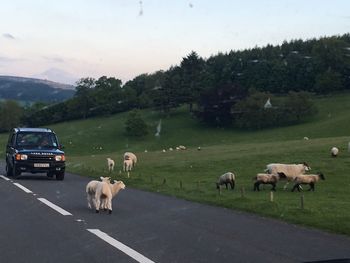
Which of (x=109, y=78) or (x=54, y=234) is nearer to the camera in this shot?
(x=54, y=234)

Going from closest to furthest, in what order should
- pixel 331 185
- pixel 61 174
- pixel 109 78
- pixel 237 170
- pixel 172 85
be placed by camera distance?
pixel 331 185, pixel 61 174, pixel 237 170, pixel 172 85, pixel 109 78

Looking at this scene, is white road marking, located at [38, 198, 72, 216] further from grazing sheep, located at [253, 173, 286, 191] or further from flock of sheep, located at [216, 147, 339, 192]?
grazing sheep, located at [253, 173, 286, 191]

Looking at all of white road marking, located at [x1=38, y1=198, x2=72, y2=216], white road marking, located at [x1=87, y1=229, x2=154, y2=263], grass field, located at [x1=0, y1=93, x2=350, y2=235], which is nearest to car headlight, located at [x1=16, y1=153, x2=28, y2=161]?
grass field, located at [x1=0, y1=93, x2=350, y2=235]

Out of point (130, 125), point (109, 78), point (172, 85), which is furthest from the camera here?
point (109, 78)

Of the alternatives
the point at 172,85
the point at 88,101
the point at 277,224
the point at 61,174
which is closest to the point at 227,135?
the point at 172,85

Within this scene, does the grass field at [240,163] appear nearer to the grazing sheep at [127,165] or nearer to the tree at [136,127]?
the grazing sheep at [127,165]

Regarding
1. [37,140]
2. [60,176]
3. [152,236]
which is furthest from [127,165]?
[152,236]

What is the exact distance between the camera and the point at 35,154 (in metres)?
28.1

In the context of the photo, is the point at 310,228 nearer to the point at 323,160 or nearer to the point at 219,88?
the point at 323,160

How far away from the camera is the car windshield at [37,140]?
2975 cm

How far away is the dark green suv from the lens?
92.4ft

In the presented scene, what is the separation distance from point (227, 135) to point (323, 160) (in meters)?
66.1

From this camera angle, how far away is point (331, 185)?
26.1 metres

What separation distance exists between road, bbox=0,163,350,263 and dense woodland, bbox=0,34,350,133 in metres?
91.6
